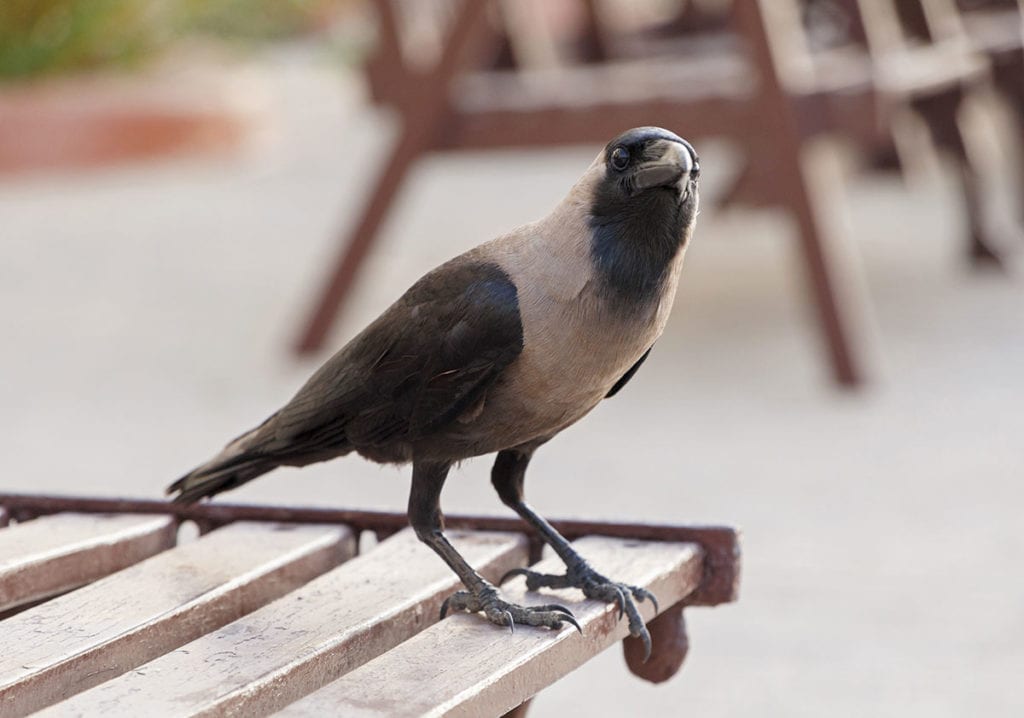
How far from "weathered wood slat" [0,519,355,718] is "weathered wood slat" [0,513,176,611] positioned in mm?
68

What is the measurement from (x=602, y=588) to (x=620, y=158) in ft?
1.73

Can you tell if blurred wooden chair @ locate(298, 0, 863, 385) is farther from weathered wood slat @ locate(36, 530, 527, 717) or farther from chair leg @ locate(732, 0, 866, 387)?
weathered wood slat @ locate(36, 530, 527, 717)

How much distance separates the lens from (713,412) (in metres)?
5.07

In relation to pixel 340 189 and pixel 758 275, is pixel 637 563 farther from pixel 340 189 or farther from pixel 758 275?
pixel 340 189

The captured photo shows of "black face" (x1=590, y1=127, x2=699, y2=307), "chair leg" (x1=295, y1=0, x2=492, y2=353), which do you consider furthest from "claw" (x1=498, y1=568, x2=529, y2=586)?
"chair leg" (x1=295, y1=0, x2=492, y2=353)

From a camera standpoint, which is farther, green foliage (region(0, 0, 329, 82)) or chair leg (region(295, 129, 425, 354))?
green foliage (region(0, 0, 329, 82))

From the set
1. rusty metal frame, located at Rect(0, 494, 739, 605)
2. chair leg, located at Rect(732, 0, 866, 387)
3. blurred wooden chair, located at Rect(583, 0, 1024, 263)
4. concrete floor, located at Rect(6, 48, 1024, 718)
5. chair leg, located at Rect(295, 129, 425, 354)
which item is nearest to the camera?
rusty metal frame, located at Rect(0, 494, 739, 605)

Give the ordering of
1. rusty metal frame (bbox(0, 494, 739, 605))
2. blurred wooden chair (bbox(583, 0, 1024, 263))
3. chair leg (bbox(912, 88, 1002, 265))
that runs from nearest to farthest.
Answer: rusty metal frame (bbox(0, 494, 739, 605))
blurred wooden chair (bbox(583, 0, 1024, 263))
chair leg (bbox(912, 88, 1002, 265))

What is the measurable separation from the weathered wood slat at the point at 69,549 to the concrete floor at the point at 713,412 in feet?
3.62

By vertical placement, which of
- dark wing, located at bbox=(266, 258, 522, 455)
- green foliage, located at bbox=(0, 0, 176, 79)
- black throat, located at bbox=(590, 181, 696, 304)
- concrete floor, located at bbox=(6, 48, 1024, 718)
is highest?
green foliage, located at bbox=(0, 0, 176, 79)

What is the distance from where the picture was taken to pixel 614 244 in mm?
1874

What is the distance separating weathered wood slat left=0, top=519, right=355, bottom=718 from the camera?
174cm

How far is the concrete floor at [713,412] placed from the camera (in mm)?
3291

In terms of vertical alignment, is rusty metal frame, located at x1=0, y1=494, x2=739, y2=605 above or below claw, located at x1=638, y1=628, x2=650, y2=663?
above
